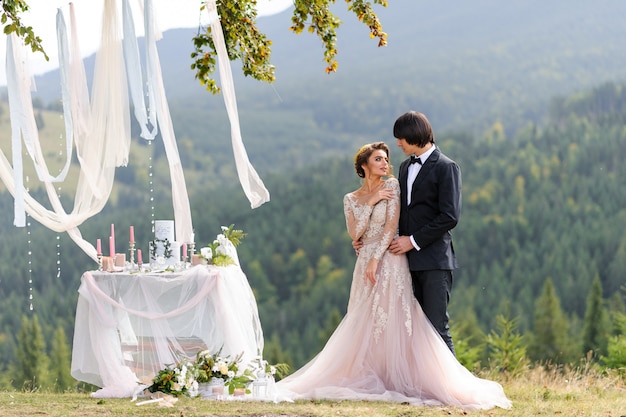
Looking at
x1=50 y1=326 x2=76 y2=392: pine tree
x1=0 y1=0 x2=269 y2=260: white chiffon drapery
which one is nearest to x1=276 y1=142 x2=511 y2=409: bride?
x1=0 y1=0 x2=269 y2=260: white chiffon drapery

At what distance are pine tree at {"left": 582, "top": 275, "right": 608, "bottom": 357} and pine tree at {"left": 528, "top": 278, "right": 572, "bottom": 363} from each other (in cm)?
116

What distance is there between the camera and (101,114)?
250 inches

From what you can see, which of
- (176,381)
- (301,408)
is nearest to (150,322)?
(176,381)

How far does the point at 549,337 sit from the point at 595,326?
74.0 inches

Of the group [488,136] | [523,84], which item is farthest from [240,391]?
[523,84]

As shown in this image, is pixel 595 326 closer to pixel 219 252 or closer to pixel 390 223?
pixel 219 252

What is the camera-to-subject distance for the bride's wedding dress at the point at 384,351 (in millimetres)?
5547

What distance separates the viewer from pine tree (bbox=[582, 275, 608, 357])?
31.1 metres

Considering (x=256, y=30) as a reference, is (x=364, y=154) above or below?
below

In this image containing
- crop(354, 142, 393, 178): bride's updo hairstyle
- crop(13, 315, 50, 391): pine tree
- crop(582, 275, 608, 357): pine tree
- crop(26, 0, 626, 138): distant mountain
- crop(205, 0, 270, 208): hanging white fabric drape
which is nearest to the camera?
crop(354, 142, 393, 178): bride's updo hairstyle

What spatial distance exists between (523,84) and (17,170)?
→ 62034mm

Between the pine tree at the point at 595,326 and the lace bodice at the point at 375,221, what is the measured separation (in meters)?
26.0

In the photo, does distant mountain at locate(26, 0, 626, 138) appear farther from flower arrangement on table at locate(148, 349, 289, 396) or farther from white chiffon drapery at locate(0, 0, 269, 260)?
flower arrangement on table at locate(148, 349, 289, 396)

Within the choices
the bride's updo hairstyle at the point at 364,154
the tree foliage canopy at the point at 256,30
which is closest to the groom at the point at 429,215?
the bride's updo hairstyle at the point at 364,154
